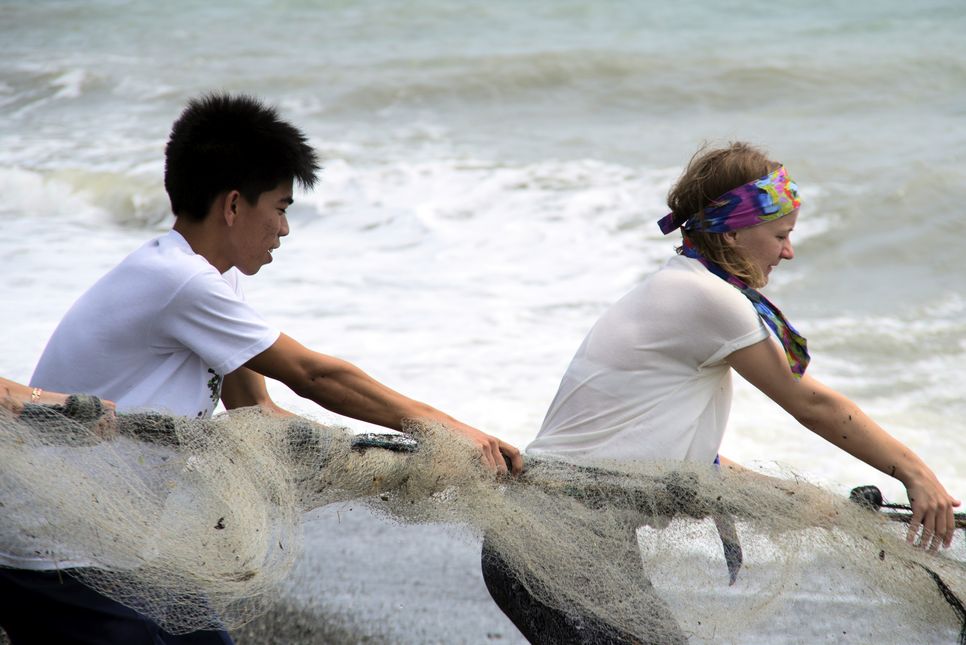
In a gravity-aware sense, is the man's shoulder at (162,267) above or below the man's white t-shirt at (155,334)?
above

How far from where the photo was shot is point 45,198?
1152 centimetres

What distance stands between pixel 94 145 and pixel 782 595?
12948 millimetres

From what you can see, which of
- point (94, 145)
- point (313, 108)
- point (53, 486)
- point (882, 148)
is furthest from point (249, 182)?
point (313, 108)

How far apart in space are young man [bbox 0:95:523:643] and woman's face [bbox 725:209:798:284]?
0.82 metres

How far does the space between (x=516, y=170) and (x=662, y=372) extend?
378 inches

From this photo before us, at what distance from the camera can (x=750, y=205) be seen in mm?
2770

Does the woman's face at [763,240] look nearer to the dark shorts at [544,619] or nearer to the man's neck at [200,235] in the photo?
the dark shorts at [544,619]

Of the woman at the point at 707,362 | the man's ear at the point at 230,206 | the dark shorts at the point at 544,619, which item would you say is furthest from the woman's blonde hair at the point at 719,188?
the man's ear at the point at 230,206

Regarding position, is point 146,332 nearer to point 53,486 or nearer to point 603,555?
point 53,486

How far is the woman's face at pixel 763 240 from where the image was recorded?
9.16ft

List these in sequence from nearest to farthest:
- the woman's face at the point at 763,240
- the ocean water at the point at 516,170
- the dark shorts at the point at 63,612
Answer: the dark shorts at the point at 63,612 < the woman's face at the point at 763,240 < the ocean water at the point at 516,170

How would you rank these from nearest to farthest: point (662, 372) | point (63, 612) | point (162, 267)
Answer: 1. point (63, 612)
2. point (162, 267)
3. point (662, 372)

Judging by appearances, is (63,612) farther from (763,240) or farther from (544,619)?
(763,240)

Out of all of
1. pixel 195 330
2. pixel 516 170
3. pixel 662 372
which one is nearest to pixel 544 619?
pixel 662 372
